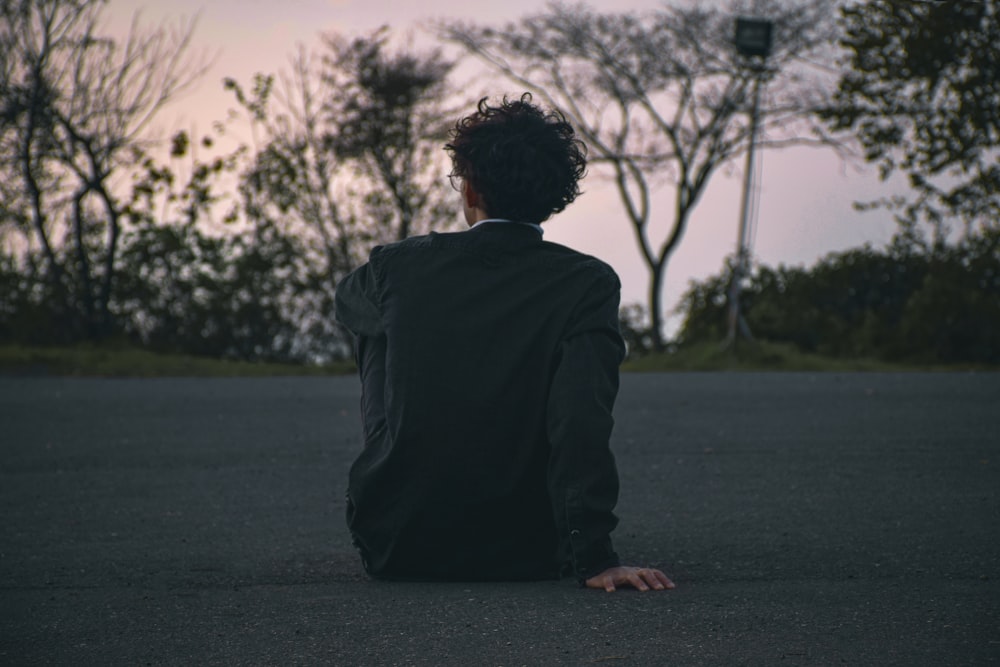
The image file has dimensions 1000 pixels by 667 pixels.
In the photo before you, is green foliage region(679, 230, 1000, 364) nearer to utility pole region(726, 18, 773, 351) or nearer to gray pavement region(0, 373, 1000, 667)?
utility pole region(726, 18, 773, 351)

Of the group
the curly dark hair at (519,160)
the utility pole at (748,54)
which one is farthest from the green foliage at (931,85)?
the curly dark hair at (519,160)

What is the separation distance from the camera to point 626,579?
3.04 metres

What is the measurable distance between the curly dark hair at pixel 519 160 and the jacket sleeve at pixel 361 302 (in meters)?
0.35

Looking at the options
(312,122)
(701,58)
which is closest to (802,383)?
(312,122)

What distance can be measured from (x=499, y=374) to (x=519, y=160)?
1.80ft

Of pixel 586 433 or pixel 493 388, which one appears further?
pixel 493 388

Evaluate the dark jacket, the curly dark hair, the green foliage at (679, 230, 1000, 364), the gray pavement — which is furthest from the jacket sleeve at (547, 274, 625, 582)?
the green foliage at (679, 230, 1000, 364)

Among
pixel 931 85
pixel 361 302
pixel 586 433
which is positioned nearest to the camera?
pixel 586 433

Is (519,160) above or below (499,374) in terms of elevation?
above

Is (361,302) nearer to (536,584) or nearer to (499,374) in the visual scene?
(499,374)

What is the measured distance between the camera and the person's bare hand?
3.04 metres

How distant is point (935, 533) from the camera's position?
3936 millimetres

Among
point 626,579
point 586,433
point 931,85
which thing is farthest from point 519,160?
point 931,85

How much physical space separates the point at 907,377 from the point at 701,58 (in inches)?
575
